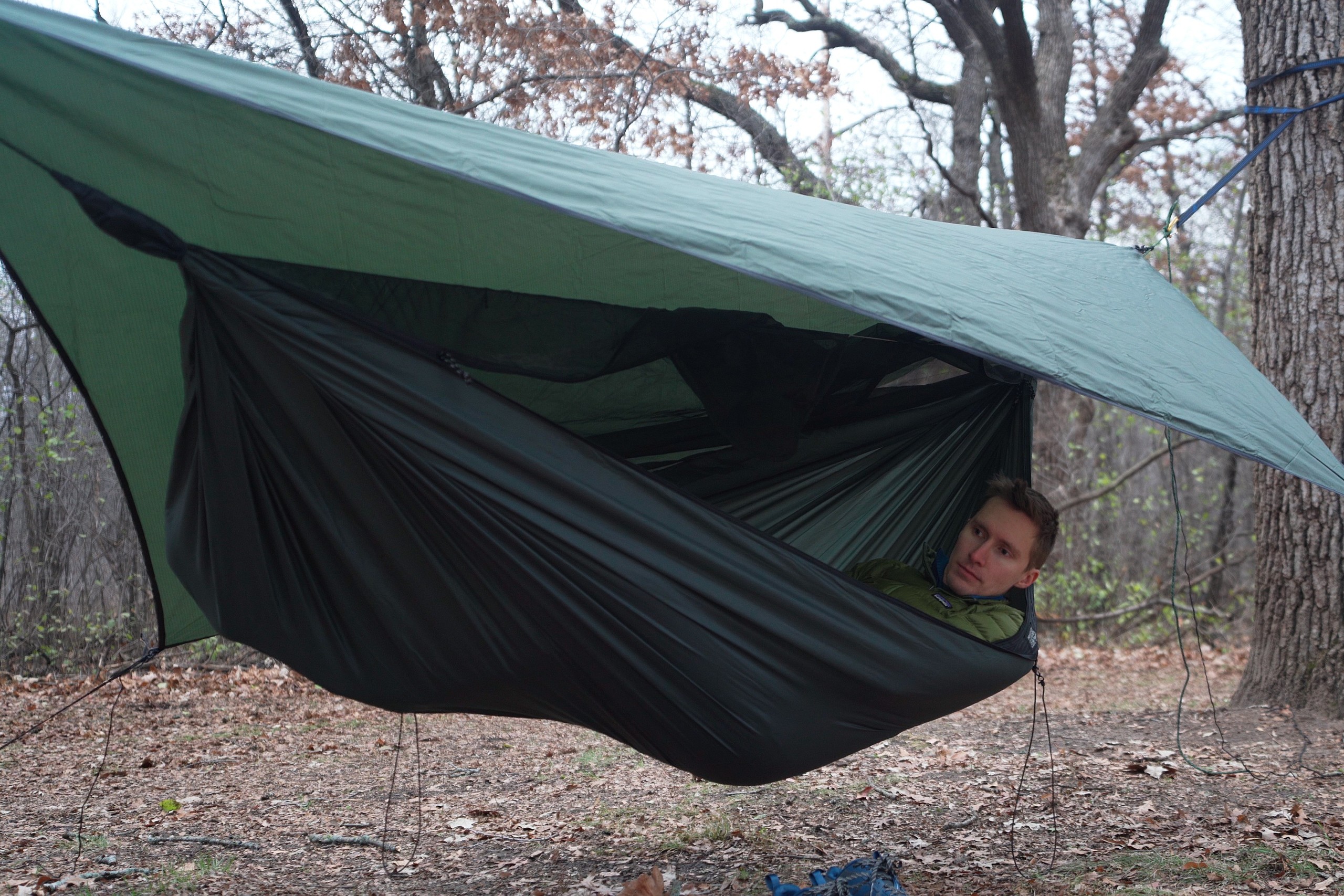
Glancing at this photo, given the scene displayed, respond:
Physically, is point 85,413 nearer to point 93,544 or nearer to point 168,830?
point 93,544

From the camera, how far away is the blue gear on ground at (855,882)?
166 centimetres

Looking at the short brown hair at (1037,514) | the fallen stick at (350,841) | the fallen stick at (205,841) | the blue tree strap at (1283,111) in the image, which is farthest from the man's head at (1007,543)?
the fallen stick at (205,841)

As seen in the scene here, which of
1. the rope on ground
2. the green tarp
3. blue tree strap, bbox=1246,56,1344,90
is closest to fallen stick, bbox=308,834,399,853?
the rope on ground

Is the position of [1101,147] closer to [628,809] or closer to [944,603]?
[944,603]

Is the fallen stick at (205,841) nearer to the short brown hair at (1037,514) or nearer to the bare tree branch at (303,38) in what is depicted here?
the short brown hair at (1037,514)

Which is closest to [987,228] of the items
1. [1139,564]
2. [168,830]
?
[168,830]

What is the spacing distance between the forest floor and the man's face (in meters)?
0.60

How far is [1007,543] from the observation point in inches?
79.6

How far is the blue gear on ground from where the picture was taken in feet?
5.43

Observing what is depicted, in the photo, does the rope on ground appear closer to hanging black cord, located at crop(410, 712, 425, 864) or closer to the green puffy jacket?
hanging black cord, located at crop(410, 712, 425, 864)

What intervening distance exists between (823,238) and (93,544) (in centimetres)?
445

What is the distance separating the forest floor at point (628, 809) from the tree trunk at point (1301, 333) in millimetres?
211

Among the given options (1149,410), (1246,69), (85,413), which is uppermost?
(1246,69)

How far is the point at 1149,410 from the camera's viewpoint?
4.80 feet
